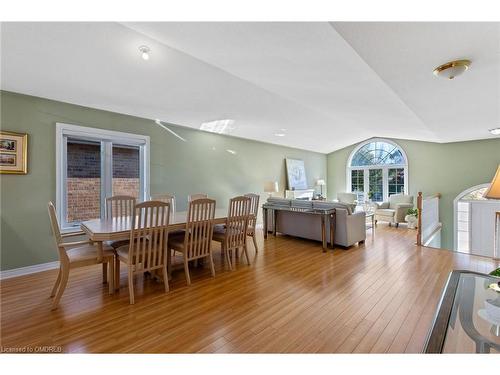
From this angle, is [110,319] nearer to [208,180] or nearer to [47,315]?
[47,315]

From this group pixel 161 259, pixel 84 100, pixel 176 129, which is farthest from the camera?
pixel 176 129

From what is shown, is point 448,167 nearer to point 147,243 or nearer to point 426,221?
point 426,221

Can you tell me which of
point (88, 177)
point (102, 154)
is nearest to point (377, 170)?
point (102, 154)

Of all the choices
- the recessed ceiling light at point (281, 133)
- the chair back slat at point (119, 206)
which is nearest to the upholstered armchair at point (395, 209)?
the recessed ceiling light at point (281, 133)

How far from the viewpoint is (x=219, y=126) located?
530 centimetres

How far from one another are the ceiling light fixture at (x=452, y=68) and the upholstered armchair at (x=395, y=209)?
212 inches

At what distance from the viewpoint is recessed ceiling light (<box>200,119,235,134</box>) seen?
507 centimetres

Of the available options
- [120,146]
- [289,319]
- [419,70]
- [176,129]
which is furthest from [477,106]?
[120,146]

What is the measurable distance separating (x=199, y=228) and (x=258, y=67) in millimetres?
2136

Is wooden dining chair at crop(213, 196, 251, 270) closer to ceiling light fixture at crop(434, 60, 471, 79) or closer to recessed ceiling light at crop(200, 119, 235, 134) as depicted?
recessed ceiling light at crop(200, 119, 235, 134)

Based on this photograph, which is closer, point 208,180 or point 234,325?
point 234,325

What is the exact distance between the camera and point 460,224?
6.43 m

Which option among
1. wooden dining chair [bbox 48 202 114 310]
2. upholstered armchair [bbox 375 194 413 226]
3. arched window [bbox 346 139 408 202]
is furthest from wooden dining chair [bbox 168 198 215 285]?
arched window [bbox 346 139 408 202]

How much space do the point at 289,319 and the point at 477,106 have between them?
3.67 metres
